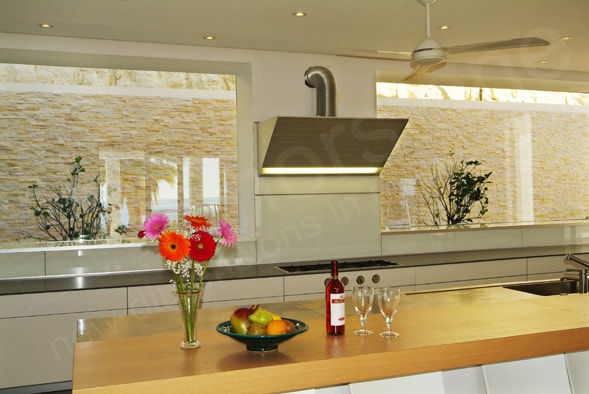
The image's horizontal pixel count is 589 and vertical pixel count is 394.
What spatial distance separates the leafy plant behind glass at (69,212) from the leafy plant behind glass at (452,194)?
9.38 feet

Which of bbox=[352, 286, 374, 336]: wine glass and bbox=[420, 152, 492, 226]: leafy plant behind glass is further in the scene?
bbox=[420, 152, 492, 226]: leafy plant behind glass

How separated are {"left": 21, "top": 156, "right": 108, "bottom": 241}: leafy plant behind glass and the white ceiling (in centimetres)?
110

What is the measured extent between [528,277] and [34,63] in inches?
167

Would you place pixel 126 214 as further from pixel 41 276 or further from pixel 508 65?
pixel 508 65

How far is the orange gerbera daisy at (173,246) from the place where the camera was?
1.70m

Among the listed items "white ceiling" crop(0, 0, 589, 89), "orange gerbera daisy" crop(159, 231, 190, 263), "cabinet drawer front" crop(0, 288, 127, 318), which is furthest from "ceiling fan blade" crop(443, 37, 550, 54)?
"cabinet drawer front" crop(0, 288, 127, 318)

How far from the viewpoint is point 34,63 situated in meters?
4.21

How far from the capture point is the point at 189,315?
1809 millimetres

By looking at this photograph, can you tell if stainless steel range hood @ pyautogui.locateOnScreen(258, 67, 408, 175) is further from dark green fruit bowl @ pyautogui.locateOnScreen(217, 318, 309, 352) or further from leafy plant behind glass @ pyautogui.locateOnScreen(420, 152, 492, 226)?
dark green fruit bowl @ pyautogui.locateOnScreen(217, 318, 309, 352)

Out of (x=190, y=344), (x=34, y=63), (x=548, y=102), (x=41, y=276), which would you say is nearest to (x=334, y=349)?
(x=190, y=344)

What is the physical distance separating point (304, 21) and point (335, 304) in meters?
2.38

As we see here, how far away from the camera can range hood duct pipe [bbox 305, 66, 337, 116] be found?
14.4 ft

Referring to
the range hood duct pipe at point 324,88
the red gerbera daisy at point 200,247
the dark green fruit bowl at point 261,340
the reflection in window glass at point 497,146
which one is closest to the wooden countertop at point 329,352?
the dark green fruit bowl at point 261,340

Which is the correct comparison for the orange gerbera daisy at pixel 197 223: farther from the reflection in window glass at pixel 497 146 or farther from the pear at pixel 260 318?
the reflection in window glass at pixel 497 146
